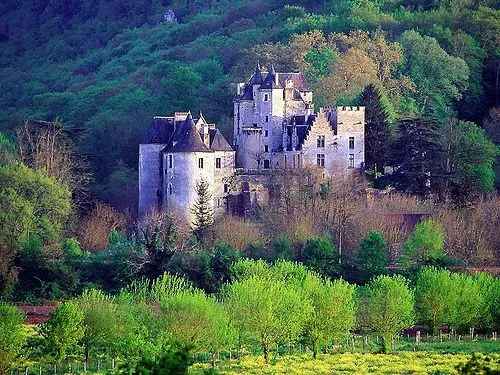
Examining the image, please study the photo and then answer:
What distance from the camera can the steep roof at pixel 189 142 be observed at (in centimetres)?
9219

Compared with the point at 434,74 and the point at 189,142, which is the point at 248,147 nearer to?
the point at 189,142

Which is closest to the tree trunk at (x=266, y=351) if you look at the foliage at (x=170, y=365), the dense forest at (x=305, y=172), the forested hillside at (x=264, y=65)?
the dense forest at (x=305, y=172)

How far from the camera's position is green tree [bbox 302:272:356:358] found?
73.6 m

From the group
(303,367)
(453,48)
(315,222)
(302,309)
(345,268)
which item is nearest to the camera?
(303,367)

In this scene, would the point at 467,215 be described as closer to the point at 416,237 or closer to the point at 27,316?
the point at 416,237

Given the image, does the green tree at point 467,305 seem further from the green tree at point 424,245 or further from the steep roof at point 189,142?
the steep roof at point 189,142

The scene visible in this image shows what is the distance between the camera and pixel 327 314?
74.1 metres

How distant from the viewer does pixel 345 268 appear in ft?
284

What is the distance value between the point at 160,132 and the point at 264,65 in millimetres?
18330

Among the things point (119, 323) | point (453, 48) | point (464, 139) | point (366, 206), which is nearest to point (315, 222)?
point (366, 206)

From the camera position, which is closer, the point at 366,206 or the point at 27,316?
the point at 27,316

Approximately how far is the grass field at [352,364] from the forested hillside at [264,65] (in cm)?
3359

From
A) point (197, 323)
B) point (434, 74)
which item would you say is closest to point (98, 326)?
point (197, 323)

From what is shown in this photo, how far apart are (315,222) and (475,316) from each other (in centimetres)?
1574
